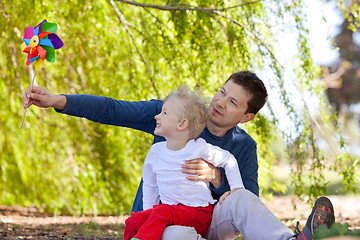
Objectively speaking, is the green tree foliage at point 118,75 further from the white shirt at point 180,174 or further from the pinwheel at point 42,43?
the white shirt at point 180,174

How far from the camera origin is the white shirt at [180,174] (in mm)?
1995

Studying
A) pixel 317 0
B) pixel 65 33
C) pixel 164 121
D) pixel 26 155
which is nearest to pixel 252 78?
pixel 164 121

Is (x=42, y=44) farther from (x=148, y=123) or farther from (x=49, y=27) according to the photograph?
(x=148, y=123)

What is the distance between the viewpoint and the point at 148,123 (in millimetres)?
2258

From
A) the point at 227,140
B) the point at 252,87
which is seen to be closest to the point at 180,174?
the point at 227,140

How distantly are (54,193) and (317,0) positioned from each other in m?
3.01

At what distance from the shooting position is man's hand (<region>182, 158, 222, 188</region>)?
1973 mm

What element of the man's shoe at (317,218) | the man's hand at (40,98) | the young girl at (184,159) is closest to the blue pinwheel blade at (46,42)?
the man's hand at (40,98)

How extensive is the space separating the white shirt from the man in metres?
0.04

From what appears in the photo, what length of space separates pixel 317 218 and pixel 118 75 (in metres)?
2.69

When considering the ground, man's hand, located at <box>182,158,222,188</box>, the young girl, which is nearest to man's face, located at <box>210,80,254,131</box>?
the young girl

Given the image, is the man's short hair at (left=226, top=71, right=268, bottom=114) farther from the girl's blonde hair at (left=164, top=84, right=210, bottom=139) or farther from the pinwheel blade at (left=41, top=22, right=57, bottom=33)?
the pinwheel blade at (left=41, top=22, right=57, bottom=33)

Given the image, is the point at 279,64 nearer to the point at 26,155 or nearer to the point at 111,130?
the point at 111,130

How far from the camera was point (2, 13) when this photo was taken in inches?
140
